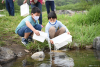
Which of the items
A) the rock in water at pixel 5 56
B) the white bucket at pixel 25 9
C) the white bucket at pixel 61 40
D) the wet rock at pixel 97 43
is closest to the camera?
the rock in water at pixel 5 56

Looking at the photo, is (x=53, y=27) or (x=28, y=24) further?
(x=53, y=27)

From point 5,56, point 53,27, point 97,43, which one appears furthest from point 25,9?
point 97,43

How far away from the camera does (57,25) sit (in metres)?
3.45

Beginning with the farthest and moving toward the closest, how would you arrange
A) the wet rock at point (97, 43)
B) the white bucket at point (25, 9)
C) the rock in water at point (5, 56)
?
the white bucket at point (25, 9)
the wet rock at point (97, 43)
the rock in water at point (5, 56)

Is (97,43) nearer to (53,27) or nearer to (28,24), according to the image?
(53,27)

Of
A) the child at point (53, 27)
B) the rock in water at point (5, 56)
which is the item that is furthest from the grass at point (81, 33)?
the rock in water at point (5, 56)

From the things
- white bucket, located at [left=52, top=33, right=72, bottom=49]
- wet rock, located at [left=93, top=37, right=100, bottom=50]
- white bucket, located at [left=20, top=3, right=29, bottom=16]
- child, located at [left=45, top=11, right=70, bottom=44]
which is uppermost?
white bucket, located at [left=20, top=3, right=29, bottom=16]

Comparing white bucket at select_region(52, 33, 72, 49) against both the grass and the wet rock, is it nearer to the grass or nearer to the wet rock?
the grass

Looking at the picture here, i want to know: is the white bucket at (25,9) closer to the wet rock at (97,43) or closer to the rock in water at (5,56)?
the rock in water at (5,56)

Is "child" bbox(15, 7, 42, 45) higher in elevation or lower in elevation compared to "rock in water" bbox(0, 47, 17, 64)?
higher

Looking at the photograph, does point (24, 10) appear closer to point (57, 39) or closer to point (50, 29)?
point (50, 29)

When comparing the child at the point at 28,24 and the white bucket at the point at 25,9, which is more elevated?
the white bucket at the point at 25,9

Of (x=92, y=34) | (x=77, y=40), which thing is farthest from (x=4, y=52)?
(x=92, y=34)

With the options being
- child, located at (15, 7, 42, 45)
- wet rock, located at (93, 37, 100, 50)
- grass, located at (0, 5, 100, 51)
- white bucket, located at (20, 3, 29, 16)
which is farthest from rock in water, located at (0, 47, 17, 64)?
white bucket, located at (20, 3, 29, 16)
